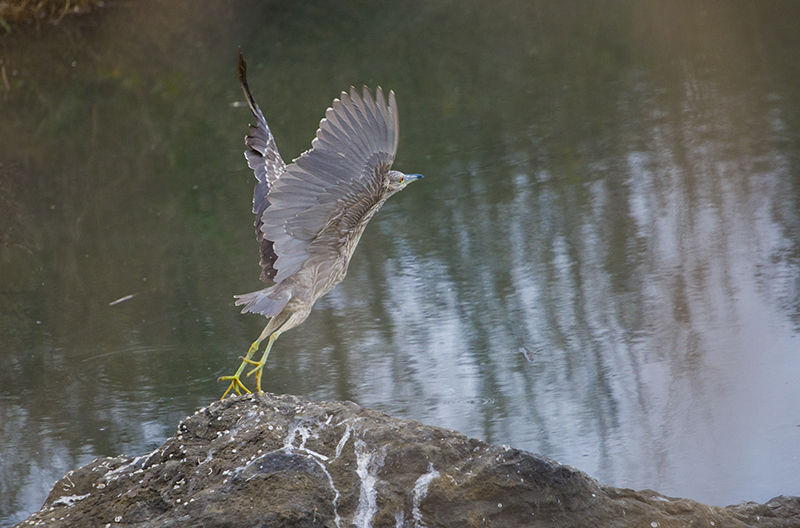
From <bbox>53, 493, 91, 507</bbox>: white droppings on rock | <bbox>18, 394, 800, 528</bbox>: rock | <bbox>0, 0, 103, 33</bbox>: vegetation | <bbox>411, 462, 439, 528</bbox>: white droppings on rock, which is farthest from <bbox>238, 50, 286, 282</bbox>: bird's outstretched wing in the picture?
<bbox>0, 0, 103, 33</bbox>: vegetation

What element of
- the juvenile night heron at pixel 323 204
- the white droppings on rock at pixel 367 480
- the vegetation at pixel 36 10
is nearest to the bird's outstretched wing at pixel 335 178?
the juvenile night heron at pixel 323 204

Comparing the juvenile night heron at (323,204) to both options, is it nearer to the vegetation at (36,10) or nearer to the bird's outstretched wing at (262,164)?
the bird's outstretched wing at (262,164)

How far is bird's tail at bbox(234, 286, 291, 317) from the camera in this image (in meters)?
3.17

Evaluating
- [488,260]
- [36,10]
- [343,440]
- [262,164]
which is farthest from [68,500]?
[36,10]

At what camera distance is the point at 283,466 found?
254 cm

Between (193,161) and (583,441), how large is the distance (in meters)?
5.35

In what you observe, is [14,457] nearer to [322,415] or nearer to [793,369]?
[322,415]

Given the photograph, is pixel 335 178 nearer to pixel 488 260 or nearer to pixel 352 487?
pixel 352 487

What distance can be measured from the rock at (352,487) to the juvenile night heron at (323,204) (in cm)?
56

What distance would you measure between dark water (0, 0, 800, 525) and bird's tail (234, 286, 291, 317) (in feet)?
3.12

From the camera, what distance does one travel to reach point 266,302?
3.21 meters

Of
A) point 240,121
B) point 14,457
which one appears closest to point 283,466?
point 14,457

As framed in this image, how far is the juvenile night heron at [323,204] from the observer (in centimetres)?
305

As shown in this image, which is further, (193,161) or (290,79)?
(290,79)
